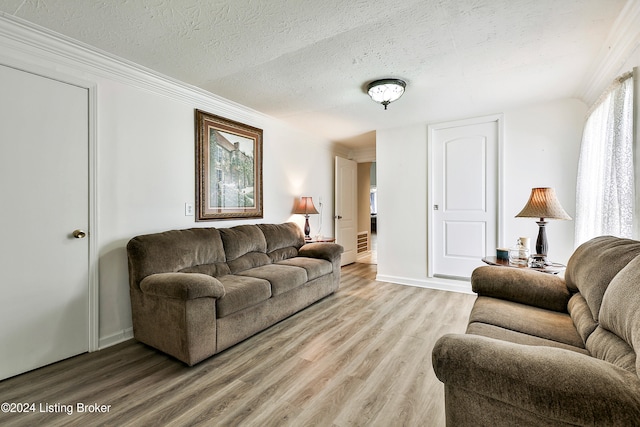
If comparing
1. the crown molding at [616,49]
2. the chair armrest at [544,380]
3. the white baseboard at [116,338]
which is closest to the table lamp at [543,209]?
the crown molding at [616,49]

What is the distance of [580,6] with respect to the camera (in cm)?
169

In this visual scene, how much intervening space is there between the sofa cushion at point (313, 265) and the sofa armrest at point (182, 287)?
1.18 metres

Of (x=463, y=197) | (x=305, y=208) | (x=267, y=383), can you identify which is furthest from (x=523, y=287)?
(x=305, y=208)

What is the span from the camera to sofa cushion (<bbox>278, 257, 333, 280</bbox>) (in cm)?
310

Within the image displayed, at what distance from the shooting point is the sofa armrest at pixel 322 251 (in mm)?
3525

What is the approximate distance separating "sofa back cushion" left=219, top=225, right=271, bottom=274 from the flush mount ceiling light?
1.97m

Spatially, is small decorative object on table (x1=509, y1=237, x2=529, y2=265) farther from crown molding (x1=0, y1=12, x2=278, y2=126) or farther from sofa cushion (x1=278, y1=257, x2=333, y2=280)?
crown molding (x1=0, y1=12, x2=278, y2=126)

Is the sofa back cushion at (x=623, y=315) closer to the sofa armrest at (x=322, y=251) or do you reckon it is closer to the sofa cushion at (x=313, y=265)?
the sofa cushion at (x=313, y=265)

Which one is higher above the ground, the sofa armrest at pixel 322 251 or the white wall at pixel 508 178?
the white wall at pixel 508 178

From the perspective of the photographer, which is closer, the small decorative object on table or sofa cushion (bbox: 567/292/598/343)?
sofa cushion (bbox: 567/292/598/343)

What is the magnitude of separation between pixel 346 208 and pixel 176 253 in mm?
3470

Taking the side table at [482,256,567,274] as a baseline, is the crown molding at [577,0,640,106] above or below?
above

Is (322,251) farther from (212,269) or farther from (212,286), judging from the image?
(212,286)

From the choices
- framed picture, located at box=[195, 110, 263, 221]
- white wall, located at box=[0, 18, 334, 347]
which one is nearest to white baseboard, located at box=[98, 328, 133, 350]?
white wall, located at box=[0, 18, 334, 347]
